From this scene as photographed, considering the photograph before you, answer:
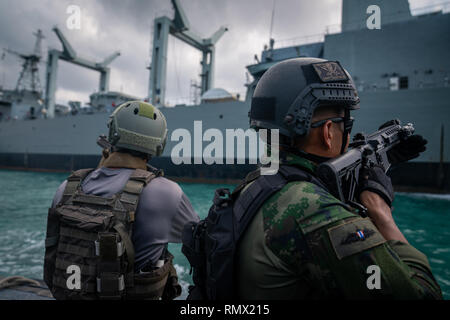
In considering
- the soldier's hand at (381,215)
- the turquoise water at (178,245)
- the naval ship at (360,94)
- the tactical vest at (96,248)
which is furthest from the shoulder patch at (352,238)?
the naval ship at (360,94)

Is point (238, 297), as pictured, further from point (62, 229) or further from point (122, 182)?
point (62, 229)

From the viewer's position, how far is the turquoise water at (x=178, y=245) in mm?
4855

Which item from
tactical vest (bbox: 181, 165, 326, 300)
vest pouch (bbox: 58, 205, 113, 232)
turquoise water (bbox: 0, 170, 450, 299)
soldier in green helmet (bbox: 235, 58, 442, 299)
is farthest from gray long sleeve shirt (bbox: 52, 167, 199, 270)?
turquoise water (bbox: 0, 170, 450, 299)

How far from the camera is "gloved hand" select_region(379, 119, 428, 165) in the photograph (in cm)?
182

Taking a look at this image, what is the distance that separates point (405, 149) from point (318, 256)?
1.45 m

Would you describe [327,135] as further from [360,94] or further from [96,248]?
[360,94]

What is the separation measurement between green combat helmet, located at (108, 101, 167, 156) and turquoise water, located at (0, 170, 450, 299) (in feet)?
9.27

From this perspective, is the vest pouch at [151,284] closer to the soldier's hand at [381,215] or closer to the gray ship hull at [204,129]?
the soldier's hand at [381,215]

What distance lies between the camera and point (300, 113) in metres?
1.22

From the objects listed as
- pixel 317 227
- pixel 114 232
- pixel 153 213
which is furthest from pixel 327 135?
pixel 114 232

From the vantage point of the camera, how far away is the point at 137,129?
6.91 feet

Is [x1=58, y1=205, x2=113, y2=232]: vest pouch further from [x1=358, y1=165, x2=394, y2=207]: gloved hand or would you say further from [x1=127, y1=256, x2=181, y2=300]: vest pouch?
[x1=358, y1=165, x2=394, y2=207]: gloved hand
